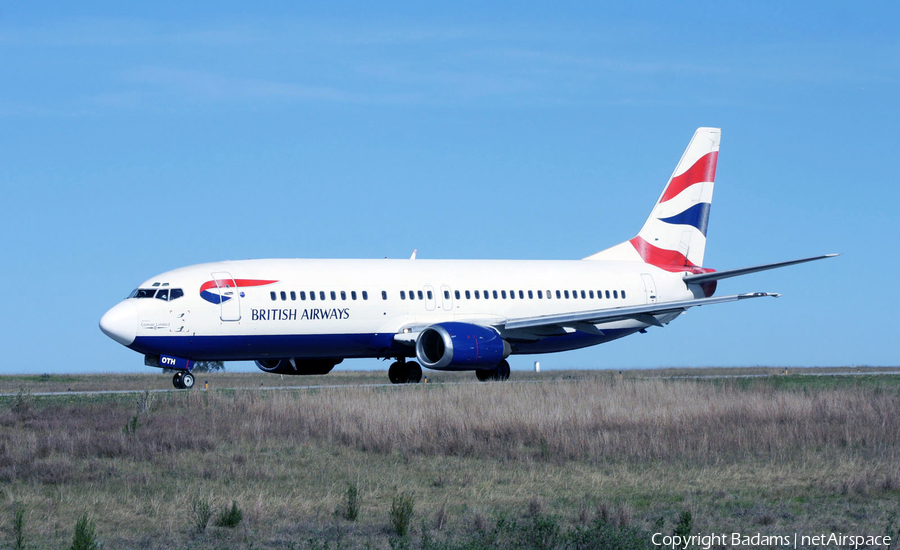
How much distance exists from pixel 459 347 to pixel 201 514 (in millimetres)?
19176

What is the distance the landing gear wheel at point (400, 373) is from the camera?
3375 centimetres

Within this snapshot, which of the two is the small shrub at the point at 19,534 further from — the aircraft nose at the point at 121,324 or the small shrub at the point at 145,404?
the aircraft nose at the point at 121,324

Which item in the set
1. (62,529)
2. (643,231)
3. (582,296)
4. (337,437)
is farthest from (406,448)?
(643,231)

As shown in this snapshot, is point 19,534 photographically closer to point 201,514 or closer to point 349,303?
point 201,514

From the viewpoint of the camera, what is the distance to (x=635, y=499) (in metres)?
12.5

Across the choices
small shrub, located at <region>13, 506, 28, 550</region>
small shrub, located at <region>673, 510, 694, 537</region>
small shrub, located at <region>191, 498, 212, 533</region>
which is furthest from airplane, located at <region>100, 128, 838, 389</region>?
small shrub, located at <region>673, 510, 694, 537</region>

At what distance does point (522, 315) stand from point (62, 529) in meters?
25.1

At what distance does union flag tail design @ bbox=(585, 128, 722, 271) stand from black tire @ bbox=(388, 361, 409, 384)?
10355mm

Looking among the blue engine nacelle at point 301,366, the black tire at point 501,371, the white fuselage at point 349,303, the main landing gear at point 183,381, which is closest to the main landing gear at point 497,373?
the black tire at point 501,371

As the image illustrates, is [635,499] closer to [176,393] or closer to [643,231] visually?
[176,393]

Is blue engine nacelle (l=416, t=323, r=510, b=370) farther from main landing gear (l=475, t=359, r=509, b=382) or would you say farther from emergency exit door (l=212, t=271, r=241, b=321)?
emergency exit door (l=212, t=271, r=241, b=321)

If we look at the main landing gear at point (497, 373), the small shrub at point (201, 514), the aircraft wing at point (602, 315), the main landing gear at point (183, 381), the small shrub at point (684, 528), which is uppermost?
the aircraft wing at point (602, 315)

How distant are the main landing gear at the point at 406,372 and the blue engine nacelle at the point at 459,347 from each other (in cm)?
265

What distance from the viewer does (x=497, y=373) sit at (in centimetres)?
3472
